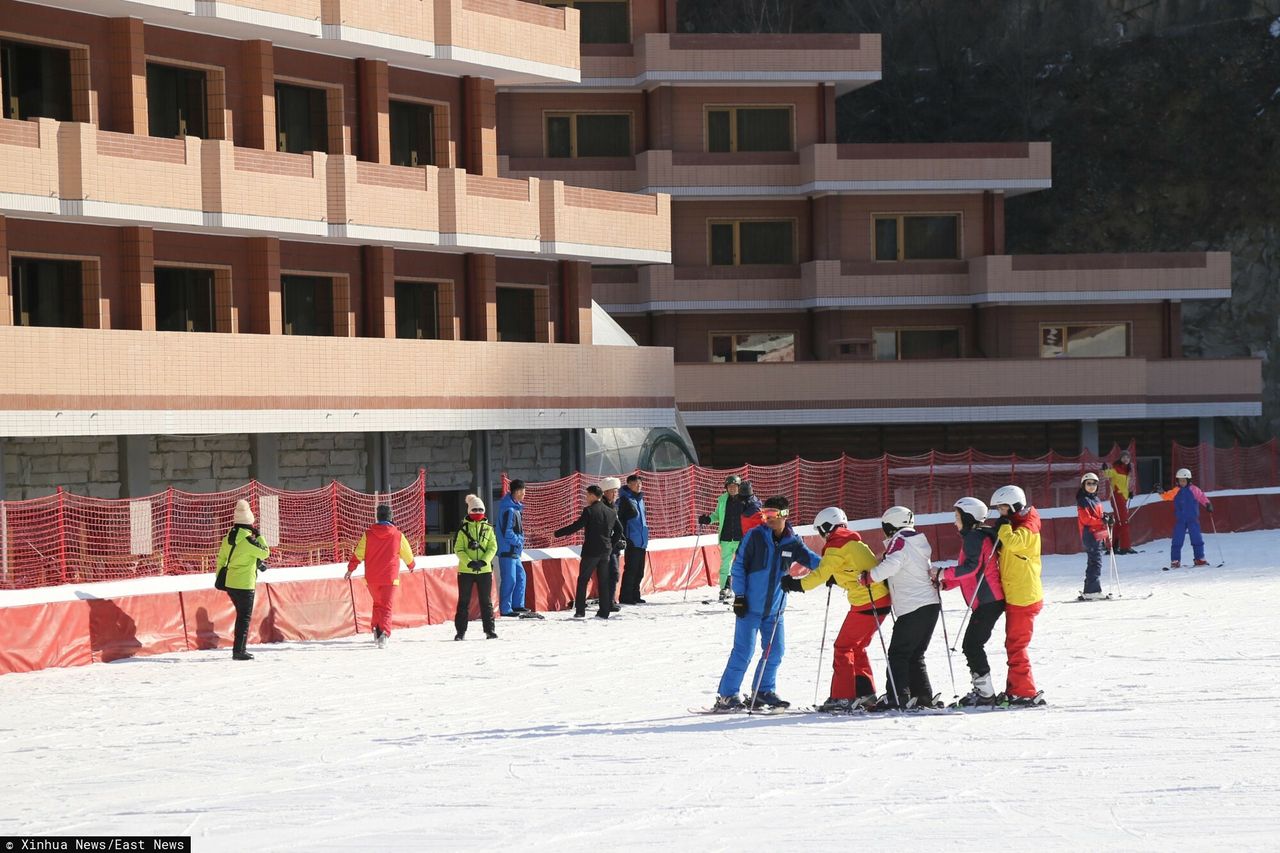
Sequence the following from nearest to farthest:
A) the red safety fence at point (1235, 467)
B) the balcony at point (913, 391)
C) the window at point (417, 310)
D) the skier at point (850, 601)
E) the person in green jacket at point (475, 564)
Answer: the skier at point (850, 601)
the person in green jacket at point (475, 564)
the window at point (417, 310)
the red safety fence at point (1235, 467)
the balcony at point (913, 391)

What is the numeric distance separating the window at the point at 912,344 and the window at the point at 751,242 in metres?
3.46

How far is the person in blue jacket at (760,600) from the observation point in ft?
51.1

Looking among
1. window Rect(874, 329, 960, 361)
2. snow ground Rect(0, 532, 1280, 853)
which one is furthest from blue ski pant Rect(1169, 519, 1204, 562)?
window Rect(874, 329, 960, 361)

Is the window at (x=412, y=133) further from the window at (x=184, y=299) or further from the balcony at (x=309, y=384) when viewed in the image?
the window at (x=184, y=299)

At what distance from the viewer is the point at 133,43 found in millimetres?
31141

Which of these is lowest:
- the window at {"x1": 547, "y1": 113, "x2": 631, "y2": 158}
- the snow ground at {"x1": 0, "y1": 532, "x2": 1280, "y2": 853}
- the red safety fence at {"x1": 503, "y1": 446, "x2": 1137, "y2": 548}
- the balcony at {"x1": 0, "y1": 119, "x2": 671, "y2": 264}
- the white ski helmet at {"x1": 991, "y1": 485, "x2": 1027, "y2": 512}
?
the snow ground at {"x1": 0, "y1": 532, "x2": 1280, "y2": 853}

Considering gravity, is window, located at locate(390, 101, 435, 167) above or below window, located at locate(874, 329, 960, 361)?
above

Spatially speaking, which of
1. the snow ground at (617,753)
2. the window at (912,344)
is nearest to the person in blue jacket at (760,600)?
the snow ground at (617,753)

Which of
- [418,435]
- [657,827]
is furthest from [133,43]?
[657,827]

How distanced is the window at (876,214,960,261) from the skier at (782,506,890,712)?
3876cm

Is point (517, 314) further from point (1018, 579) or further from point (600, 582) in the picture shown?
point (1018, 579)

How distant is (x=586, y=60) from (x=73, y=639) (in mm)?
34051

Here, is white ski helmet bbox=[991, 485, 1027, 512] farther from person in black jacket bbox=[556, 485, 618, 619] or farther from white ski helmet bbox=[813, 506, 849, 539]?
person in black jacket bbox=[556, 485, 618, 619]

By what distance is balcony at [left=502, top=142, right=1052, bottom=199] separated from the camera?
51.6 m
